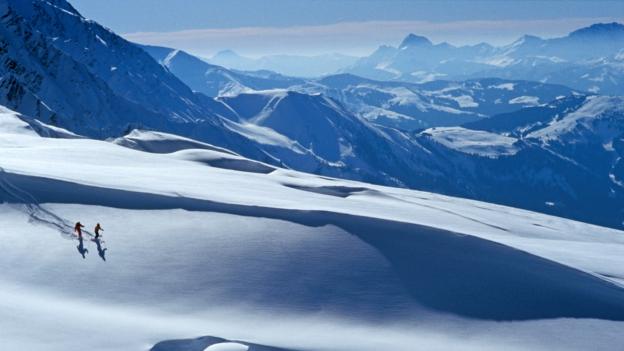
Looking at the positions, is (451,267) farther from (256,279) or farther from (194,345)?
(194,345)

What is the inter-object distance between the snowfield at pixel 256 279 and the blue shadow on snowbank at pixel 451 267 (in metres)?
0.10

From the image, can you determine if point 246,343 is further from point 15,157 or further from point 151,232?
point 15,157

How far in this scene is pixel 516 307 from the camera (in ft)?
88.6

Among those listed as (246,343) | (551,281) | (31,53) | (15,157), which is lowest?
(246,343)

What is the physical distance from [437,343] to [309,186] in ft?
122

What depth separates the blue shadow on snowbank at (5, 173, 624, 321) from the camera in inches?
1063

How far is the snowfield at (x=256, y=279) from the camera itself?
21234 mm

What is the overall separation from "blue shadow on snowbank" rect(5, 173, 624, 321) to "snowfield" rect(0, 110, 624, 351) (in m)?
0.10

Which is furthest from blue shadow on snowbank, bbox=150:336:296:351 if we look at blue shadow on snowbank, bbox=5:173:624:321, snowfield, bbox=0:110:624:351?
blue shadow on snowbank, bbox=5:173:624:321

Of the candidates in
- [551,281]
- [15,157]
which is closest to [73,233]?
[15,157]

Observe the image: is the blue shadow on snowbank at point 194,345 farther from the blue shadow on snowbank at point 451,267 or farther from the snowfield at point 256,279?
the blue shadow on snowbank at point 451,267

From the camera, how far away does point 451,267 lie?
99.5 feet

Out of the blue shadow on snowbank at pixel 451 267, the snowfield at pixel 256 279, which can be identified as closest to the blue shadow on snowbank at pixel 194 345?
the snowfield at pixel 256 279

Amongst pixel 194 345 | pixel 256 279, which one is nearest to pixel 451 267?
pixel 256 279
